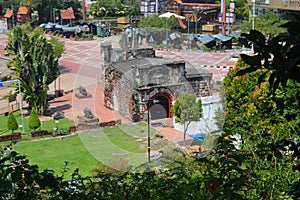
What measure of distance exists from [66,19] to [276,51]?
153ft

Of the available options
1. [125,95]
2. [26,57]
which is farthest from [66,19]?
[125,95]

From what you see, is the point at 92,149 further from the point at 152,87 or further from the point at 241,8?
the point at 241,8

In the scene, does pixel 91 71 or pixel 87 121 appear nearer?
pixel 87 121

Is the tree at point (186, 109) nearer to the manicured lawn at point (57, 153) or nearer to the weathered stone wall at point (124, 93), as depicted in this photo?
the weathered stone wall at point (124, 93)

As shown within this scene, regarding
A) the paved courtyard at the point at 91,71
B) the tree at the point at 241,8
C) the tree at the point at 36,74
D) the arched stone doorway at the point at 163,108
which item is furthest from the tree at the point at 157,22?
the arched stone doorway at the point at 163,108

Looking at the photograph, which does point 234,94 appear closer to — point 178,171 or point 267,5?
point 178,171

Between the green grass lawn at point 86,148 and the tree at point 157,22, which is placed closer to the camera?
the green grass lawn at point 86,148

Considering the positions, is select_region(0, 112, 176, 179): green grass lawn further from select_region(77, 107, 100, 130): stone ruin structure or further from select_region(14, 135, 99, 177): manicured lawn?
select_region(77, 107, 100, 130): stone ruin structure

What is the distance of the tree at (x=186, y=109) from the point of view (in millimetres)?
8734

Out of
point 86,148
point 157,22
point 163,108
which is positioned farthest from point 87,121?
point 157,22

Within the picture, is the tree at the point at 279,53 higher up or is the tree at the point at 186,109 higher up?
the tree at the point at 279,53

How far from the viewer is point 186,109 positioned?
30.3 ft

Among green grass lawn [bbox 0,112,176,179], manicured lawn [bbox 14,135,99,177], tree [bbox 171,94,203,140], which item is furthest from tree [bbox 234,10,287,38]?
tree [bbox 171,94,203,140]

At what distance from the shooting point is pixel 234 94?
11.4 m
